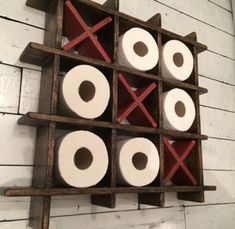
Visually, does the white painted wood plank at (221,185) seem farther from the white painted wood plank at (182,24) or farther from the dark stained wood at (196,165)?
the white painted wood plank at (182,24)

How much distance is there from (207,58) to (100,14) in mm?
595

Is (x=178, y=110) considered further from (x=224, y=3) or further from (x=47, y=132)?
(x=224, y=3)

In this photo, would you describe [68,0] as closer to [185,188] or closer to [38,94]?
[38,94]

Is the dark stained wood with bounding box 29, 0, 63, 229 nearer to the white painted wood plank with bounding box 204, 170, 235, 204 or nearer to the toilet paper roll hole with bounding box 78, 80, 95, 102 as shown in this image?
the toilet paper roll hole with bounding box 78, 80, 95, 102

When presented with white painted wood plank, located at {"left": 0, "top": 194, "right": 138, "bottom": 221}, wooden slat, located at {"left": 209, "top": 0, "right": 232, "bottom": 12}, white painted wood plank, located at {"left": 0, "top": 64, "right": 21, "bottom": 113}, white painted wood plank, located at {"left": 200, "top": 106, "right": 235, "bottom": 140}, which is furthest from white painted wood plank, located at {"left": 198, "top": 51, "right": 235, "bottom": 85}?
white painted wood plank, located at {"left": 0, "top": 64, "right": 21, "bottom": 113}

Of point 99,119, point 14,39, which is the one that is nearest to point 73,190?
point 99,119

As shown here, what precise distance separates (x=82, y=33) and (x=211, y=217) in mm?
800

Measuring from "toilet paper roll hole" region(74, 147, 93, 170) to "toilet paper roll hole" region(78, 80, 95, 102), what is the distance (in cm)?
13

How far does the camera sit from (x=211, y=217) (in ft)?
3.54

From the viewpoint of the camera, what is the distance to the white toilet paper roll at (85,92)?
699mm

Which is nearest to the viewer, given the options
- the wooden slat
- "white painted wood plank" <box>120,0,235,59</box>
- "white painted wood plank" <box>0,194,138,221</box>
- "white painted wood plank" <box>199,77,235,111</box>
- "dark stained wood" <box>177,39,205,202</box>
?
"white painted wood plank" <box>0,194,138,221</box>

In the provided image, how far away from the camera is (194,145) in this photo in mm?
956

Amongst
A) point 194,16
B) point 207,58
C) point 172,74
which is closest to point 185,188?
point 172,74

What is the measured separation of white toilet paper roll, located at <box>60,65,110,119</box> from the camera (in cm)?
70
